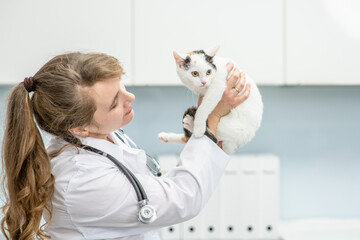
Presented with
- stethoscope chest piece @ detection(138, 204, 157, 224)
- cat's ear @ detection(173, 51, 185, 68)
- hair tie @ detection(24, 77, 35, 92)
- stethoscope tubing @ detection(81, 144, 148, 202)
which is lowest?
stethoscope chest piece @ detection(138, 204, 157, 224)

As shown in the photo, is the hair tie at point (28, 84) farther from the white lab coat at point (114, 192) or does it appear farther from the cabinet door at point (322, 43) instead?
the cabinet door at point (322, 43)

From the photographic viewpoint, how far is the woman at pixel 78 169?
824 mm

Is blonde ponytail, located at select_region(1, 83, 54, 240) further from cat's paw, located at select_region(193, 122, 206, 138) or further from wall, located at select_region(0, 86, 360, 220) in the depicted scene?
wall, located at select_region(0, 86, 360, 220)

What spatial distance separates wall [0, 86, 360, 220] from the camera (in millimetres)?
1893

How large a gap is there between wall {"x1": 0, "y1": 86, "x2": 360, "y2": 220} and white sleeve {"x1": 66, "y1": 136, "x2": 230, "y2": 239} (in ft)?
3.21

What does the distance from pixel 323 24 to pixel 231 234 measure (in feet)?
3.28

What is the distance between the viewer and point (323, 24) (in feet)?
5.09

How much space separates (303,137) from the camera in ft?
6.40

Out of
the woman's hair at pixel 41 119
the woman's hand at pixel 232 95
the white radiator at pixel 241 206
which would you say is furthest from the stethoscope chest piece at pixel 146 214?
the white radiator at pixel 241 206

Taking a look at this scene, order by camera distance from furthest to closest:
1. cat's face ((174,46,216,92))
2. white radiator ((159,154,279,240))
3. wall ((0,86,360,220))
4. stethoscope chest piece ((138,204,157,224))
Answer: wall ((0,86,360,220)) → white radiator ((159,154,279,240)) → cat's face ((174,46,216,92)) → stethoscope chest piece ((138,204,157,224))

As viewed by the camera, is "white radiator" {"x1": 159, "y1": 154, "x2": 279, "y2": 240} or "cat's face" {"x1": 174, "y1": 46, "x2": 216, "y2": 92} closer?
"cat's face" {"x1": 174, "y1": 46, "x2": 216, "y2": 92}

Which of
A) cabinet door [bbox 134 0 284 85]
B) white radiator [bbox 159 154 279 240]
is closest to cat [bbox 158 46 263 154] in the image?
cabinet door [bbox 134 0 284 85]

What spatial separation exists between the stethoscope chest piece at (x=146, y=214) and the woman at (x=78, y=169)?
3 cm

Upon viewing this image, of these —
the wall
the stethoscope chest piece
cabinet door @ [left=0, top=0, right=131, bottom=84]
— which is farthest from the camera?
the wall
